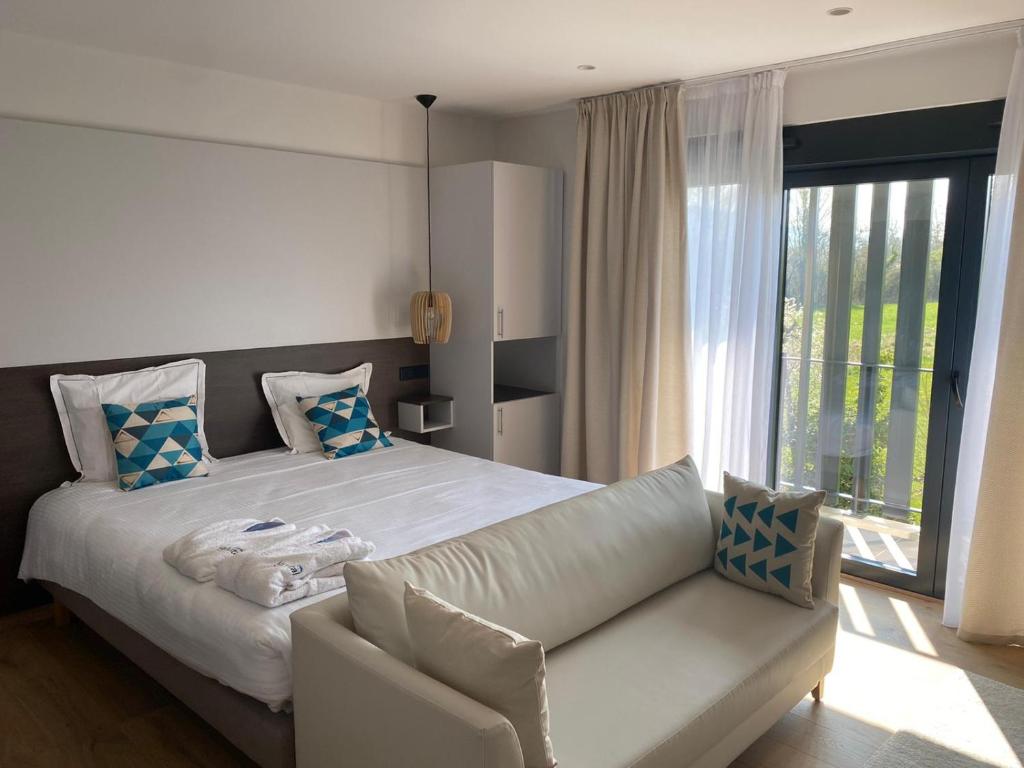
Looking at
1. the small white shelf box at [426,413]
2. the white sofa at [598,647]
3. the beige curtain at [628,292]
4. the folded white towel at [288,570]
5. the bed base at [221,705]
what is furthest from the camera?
the small white shelf box at [426,413]

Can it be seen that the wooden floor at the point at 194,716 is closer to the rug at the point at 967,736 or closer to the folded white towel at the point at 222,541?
the rug at the point at 967,736

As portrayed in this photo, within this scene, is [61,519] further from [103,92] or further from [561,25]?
[561,25]

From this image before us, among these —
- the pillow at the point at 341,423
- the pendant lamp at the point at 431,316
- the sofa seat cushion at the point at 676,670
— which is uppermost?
the pendant lamp at the point at 431,316

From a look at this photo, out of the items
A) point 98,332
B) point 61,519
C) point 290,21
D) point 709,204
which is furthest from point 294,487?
point 709,204

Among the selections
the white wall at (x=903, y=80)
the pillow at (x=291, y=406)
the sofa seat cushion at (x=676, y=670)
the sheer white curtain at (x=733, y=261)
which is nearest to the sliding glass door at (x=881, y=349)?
the sheer white curtain at (x=733, y=261)

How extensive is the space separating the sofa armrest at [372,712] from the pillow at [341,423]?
2001 millimetres

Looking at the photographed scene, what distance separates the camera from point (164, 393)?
12.2ft

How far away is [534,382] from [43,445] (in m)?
2.82

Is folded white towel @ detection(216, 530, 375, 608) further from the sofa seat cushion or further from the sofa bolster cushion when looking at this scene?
the sofa seat cushion

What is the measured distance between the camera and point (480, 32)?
10.6 ft

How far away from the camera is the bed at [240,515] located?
2.26 m

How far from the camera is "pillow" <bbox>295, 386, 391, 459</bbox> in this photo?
4.09 meters

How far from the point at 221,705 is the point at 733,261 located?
3112 millimetres

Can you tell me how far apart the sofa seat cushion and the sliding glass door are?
137cm
